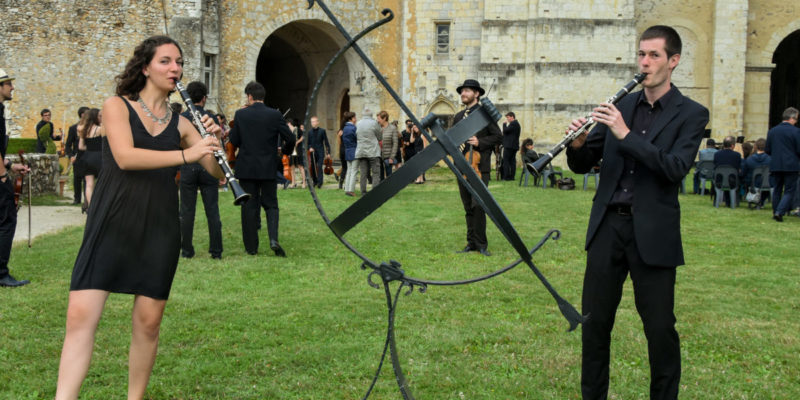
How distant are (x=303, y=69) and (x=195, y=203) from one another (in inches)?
869

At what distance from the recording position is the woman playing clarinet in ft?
11.7

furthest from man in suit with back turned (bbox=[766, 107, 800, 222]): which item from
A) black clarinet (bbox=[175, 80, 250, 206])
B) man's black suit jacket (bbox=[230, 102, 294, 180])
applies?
black clarinet (bbox=[175, 80, 250, 206])

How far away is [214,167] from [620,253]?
2.22 meters

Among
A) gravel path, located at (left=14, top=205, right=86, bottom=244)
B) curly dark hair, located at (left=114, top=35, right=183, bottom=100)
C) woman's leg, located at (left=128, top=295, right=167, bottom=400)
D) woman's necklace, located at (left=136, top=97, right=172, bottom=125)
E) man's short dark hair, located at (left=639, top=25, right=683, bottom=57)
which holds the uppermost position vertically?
man's short dark hair, located at (left=639, top=25, right=683, bottom=57)

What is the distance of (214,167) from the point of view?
4.22 metres

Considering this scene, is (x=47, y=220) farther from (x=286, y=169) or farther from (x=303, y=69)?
(x=303, y=69)

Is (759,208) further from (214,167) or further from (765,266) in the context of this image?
(214,167)

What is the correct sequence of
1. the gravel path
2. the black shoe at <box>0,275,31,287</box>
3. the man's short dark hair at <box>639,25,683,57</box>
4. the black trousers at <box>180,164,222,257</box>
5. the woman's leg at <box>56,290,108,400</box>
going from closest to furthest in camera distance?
the woman's leg at <box>56,290,108,400</box> < the man's short dark hair at <box>639,25,683,57</box> < the black shoe at <box>0,275,31,287</box> < the black trousers at <box>180,164,222,257</box> < the gravel path

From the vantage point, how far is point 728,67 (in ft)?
93.0

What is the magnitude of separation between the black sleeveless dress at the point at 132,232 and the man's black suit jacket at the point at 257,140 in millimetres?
5203

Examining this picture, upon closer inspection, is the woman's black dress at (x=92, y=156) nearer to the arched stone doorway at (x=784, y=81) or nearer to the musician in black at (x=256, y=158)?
the musician in black at (x=256, y=158)

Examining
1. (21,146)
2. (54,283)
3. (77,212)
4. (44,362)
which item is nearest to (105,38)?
(21,146)

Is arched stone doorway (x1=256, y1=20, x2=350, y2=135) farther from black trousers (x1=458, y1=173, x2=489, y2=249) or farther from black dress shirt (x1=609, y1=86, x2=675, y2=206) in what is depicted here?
black dress shirt (x1=609, y1=86, x2=675, y2=206)

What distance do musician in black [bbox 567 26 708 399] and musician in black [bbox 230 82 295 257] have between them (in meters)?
5.79
